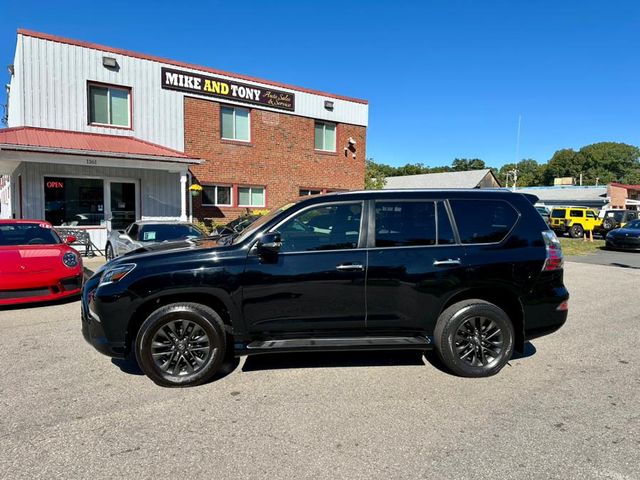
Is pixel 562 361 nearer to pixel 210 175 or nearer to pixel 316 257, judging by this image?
pixel 316 257

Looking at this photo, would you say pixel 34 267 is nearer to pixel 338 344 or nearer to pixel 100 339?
pixel 100 339

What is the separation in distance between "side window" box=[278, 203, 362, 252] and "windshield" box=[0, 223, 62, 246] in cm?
570

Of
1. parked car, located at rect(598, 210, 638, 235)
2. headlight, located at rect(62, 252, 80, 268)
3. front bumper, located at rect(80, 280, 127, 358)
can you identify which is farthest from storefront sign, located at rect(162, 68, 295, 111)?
parked car, located at rect(598, 210, 638, 235)

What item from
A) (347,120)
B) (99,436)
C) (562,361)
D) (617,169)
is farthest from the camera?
(617,169)

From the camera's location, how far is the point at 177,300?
13.1ft

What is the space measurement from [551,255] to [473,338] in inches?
46.3

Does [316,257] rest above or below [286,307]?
above

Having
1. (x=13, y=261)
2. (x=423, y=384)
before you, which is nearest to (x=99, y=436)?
(x=423, y=384)

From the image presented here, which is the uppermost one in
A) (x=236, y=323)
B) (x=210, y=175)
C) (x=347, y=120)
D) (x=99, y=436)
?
(x=347, y=120)

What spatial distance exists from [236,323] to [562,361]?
3554 millimetres

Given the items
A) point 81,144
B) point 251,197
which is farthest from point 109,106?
point 251,197

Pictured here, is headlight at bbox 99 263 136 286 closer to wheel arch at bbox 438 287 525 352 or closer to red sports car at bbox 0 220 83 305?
wheel arch at bbox 438 287 525 352

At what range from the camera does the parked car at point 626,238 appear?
1796 cm

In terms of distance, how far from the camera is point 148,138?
635 inches
